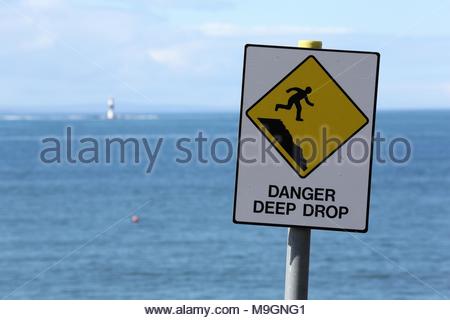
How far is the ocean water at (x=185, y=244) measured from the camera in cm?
5519

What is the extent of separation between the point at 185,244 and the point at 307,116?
70.0 meters

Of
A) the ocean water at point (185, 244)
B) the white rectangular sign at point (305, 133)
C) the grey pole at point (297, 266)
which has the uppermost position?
the white rectangular sign at point (305, 133)

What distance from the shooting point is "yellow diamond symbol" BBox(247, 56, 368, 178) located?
3.90m

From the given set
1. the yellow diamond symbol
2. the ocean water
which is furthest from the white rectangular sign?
the ocean water

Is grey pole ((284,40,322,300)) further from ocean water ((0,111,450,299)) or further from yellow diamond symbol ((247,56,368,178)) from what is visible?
ocean water ((0,111,450,299))

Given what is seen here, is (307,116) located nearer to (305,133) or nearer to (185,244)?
(305,133)

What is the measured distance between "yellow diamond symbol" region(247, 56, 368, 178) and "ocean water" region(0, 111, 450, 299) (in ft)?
79.7

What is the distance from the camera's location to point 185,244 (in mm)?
73500

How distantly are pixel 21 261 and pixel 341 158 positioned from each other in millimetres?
64482

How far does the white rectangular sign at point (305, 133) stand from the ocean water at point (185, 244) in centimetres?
2425

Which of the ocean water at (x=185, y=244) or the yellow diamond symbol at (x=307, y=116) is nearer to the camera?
the yellow diamond symbol at (x=307, y=116)

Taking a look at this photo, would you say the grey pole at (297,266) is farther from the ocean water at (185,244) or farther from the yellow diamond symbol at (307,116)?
the ocean water at (185,244)

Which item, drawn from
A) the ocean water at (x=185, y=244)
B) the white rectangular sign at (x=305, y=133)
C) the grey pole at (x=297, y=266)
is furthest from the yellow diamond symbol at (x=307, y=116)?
the ocean water at (x=185, y=244)
